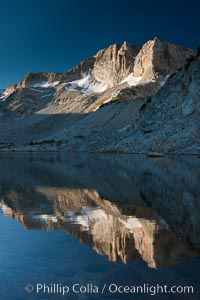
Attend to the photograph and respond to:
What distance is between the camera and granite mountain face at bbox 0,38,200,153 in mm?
65312

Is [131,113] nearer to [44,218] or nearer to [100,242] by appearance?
[44,218]

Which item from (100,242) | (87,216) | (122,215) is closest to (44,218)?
(87,216)

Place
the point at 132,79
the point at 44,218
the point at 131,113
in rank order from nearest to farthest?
the point at 44,218, the point at 131,113, the point at 132,79

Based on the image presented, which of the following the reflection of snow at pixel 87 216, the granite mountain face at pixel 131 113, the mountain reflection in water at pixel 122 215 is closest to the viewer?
the mountain reflection in water at pixel 122 215

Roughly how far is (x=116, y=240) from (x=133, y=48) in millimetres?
189765

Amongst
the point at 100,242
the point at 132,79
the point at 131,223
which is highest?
the point at 132,79

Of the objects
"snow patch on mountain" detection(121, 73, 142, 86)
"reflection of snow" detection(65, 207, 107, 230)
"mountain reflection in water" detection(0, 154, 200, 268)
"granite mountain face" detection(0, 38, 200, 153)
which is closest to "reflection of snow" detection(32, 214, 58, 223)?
"mountain reflection in water" detection(0, 154, 200, 268)

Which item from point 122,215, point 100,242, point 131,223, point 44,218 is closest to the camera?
point 100,242

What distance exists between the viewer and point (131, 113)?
98625 mm

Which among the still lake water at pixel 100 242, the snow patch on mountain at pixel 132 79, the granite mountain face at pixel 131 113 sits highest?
the snow patch on mountain at pixel 132 79

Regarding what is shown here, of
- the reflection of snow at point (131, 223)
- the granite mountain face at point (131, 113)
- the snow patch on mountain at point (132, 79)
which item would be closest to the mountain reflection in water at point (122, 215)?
the reflection of snow at point (131, 223)

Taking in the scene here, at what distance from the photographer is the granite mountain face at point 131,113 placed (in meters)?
65.3

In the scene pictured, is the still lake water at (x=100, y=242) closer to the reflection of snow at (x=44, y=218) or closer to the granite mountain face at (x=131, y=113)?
the reflection of snow at (x=44, y=218)

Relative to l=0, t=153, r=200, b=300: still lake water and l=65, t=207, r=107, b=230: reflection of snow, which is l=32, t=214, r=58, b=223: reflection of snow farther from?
l=65, t=207, r=107, b=230: reflection of snow
